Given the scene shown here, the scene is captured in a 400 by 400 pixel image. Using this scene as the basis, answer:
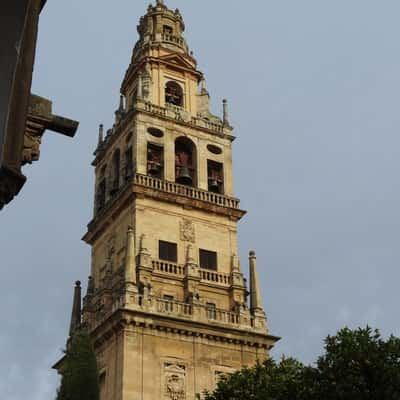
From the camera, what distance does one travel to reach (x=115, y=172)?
5388 centimetres

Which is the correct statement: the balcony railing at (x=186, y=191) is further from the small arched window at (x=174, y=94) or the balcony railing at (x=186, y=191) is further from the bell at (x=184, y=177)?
the small arched window at (x=174, y=94)

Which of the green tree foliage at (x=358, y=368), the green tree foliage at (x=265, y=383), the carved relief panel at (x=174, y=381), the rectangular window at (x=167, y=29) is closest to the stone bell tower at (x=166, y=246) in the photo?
the carved relief panel at (x=174, y=381)

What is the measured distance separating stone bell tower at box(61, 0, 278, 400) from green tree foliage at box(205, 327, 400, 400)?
1243cm

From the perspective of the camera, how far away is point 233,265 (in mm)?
49188

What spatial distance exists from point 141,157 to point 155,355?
13523 mm

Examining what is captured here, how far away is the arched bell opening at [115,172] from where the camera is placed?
52938 millimetres

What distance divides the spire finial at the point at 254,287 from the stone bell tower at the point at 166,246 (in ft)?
0.23

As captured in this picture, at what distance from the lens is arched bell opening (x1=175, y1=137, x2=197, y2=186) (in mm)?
51375

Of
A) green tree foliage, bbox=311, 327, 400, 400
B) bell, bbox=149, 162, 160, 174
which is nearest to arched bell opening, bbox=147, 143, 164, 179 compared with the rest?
bell, bbox=149, 162, 160, 174

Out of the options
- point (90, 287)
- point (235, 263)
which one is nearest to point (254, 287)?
point (235, 263)

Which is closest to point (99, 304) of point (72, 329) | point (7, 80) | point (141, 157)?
point (72, 329)

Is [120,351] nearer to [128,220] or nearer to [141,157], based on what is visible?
[128,220]

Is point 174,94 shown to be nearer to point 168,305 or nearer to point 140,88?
point 140,88

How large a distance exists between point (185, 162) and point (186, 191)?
3.57m
